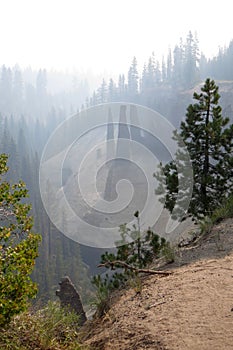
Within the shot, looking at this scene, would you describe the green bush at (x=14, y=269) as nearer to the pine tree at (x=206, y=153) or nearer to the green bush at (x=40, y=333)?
the green bush at (x=40, y=333)

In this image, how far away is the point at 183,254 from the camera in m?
7.18

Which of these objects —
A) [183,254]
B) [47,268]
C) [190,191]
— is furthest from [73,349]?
[47,268]

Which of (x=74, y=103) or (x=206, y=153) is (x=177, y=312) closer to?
(x=206, y=153)

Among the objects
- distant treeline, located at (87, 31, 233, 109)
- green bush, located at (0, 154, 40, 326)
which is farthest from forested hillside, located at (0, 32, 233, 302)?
green bush, located at (0, 154, 40, 326)

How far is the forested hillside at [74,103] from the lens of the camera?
46.8 metres

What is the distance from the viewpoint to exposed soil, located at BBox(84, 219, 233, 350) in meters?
3.68

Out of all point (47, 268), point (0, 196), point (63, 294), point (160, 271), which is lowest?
point (47, 268)

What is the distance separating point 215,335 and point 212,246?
3.50 metres

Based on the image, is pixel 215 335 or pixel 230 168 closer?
pixel 215 335

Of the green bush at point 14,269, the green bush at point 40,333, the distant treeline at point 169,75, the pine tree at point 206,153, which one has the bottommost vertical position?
the green bush at point 40,333

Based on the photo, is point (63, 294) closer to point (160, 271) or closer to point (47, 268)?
point (160, 271)

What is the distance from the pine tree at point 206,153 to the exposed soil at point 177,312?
5927mm

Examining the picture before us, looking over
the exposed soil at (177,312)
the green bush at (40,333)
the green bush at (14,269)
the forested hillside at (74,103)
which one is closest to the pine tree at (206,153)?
the exposed soil at (177,312)

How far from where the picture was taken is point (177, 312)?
4254 millimetres
